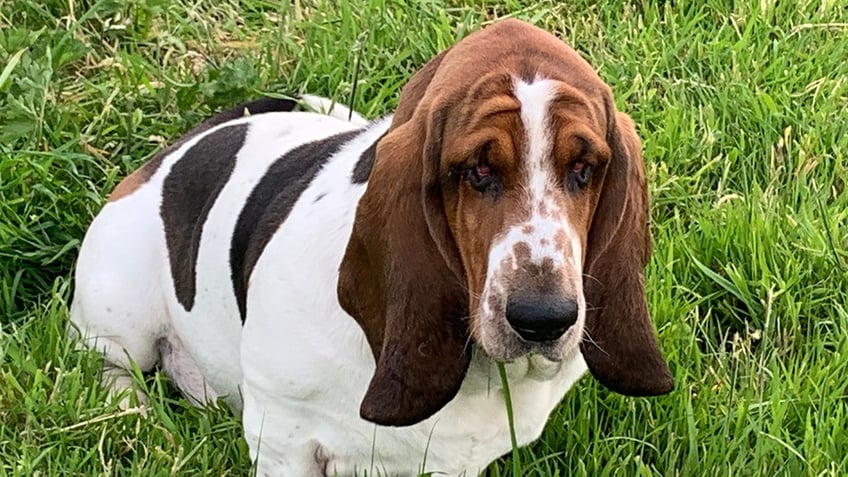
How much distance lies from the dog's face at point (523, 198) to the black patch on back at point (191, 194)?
1221 mm

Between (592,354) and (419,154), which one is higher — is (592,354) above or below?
below

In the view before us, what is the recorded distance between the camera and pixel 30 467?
373 centimetres

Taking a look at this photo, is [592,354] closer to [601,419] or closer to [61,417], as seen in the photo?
[601,419]

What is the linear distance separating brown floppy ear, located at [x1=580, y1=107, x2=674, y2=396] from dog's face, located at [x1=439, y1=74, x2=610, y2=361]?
0.44 ft

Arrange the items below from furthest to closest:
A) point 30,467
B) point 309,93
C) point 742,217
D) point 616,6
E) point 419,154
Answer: point 616,6 → point 309,93 → point 742,217 → point 30,467 → point 419,154

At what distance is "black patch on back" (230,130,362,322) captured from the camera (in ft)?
12.2

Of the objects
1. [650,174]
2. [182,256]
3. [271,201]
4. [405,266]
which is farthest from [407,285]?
[650,174]

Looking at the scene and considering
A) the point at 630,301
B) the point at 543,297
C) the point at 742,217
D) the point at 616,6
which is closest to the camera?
the point at 543,297

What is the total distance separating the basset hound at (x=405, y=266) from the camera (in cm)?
297

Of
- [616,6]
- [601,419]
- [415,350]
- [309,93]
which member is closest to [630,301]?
[415,350]

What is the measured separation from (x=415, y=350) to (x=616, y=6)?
290 cm

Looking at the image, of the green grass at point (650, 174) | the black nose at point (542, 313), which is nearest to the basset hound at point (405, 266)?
the black nose at point (542, 313)

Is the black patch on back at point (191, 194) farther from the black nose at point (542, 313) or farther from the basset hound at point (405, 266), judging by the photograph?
the black nose at point (542, 313)

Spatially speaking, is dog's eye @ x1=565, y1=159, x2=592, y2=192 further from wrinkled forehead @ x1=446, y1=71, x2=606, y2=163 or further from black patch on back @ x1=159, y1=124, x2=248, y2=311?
black patch on back @ x1=159, y1=124, x2=248, y2=311
